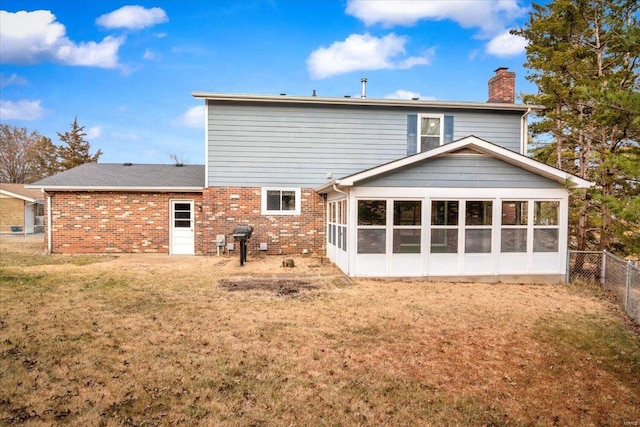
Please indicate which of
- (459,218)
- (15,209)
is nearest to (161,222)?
(459,218)

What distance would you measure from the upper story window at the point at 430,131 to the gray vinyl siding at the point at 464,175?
154 inches

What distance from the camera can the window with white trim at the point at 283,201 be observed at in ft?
43.0

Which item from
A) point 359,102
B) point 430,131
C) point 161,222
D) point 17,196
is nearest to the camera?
Result: point 359,102

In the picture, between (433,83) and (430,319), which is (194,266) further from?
(433,83)

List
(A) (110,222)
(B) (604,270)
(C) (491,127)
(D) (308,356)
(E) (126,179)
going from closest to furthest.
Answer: (D) (308,356) → (B) (604,270) → (C) (491,127) → (A) (110,222) → (E) (126,179)

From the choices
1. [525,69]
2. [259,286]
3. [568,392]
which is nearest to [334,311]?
[259,286]

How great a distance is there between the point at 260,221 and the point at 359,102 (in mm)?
5536

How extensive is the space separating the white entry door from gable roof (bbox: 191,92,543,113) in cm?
423

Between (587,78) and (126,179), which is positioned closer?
(587,78)

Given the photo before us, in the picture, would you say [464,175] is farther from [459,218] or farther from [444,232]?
[444,232]

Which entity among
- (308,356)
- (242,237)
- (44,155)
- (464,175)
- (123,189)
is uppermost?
(44,155)

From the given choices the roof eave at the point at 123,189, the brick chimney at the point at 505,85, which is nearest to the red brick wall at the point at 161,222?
the roof eave at the point at 123,189

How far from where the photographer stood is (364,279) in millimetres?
9328

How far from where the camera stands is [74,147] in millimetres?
35656
